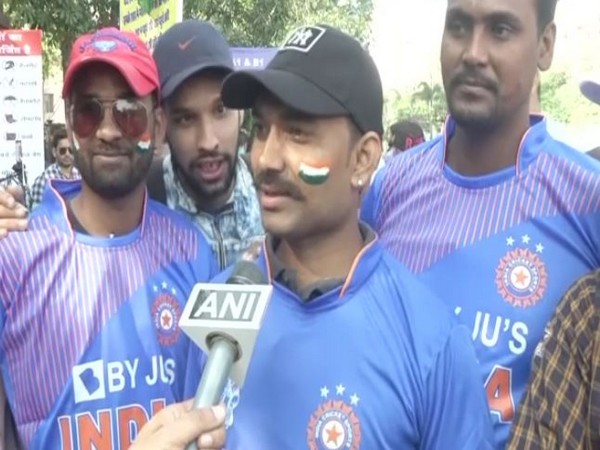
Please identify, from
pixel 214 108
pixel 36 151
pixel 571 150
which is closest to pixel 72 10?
pixel 36 151

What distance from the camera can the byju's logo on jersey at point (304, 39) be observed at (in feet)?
8.20

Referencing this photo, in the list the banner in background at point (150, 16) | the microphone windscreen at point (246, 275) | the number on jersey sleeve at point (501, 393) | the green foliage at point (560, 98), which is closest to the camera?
the microphone windscreen at point (246, 275)

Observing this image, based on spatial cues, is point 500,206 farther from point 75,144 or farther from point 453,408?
point 75,144

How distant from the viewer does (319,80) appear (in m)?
2.44

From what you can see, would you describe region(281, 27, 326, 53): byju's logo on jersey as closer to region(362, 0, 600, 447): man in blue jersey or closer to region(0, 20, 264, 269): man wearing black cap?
region(362, 0, 600, 447): man in blue jersey

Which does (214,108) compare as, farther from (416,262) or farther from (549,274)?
(549,274)

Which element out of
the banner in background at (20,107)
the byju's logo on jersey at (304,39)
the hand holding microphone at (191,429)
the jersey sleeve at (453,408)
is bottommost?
the banner in background at (20,107)

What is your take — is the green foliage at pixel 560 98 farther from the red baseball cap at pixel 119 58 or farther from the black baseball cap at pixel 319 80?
the black baseball cap at pixel 319 80

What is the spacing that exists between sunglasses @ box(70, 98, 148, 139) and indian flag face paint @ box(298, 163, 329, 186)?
805 millimetres

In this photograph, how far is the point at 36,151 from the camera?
29.9 feet

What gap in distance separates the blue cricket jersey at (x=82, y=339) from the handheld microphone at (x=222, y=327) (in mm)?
687

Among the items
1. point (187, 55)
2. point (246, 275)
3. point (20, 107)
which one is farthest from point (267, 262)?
point (20, 107)

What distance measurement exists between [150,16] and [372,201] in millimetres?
5521

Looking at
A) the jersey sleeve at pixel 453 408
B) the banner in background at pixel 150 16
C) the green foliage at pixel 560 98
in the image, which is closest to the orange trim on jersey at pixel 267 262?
the jersey sleeve at pixel 453 408
